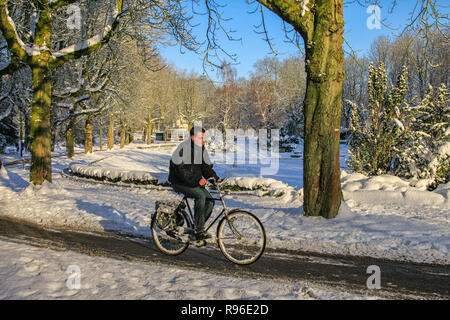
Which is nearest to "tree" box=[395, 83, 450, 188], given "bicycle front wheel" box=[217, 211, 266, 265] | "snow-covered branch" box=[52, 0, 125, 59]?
"bicycle front wheel" box=[217, 211, 266, 265]

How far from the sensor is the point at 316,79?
788 centimetres

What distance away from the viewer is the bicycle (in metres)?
5.12

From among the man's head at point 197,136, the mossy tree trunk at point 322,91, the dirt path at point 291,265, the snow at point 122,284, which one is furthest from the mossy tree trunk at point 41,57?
the man's head at point 197,136

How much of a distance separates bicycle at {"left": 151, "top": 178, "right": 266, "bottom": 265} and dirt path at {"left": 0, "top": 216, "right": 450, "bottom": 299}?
176mm

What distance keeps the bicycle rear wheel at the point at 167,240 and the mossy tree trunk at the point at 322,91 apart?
3.64 meters

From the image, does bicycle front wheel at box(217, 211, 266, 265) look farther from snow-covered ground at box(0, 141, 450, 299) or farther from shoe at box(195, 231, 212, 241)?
snow-covered ground at box(0, 141, 450, 299)

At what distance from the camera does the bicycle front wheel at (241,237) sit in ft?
16.7

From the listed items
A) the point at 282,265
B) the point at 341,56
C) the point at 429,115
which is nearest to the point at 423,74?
the point at 429,115

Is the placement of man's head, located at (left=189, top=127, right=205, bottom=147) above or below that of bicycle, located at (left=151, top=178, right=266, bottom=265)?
above

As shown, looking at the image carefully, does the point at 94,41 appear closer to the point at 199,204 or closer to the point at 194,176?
the point at 194,176

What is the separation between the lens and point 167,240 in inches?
234

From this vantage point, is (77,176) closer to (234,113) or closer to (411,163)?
(411,163)

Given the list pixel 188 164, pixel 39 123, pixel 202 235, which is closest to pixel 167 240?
pixel 202 235

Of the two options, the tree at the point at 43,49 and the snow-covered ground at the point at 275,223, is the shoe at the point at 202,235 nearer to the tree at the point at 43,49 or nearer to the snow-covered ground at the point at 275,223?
the snow-covered ground at the point at 275,223
